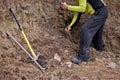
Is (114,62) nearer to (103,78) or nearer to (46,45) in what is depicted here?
(103,78)

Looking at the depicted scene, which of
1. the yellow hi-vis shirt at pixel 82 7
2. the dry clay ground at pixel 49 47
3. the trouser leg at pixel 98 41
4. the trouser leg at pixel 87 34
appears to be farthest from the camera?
the trouser leg at pixel 98 41

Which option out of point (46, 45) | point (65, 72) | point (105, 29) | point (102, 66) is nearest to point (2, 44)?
point (46, 45)

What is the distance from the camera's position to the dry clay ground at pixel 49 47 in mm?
5414

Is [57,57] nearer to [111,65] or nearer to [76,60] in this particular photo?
[76,60]

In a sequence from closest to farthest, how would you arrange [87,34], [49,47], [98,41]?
[87,34] < [49,47] < [98,41]

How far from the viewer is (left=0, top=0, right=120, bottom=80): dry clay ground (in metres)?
5.41

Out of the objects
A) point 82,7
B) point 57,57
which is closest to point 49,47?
point 57,57

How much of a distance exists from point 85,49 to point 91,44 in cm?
65

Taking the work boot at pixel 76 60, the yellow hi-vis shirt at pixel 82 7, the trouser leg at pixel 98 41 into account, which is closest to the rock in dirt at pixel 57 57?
the work boot at pixel 76 60

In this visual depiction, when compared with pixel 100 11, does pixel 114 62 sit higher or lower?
lower

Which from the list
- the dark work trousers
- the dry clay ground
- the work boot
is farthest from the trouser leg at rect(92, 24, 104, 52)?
the work boot

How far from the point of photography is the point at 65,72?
5.49m

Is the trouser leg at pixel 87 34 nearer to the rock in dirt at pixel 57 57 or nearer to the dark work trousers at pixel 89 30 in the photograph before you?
the dark work trousers at pixel 89 30

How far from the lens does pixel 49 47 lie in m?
6.00
